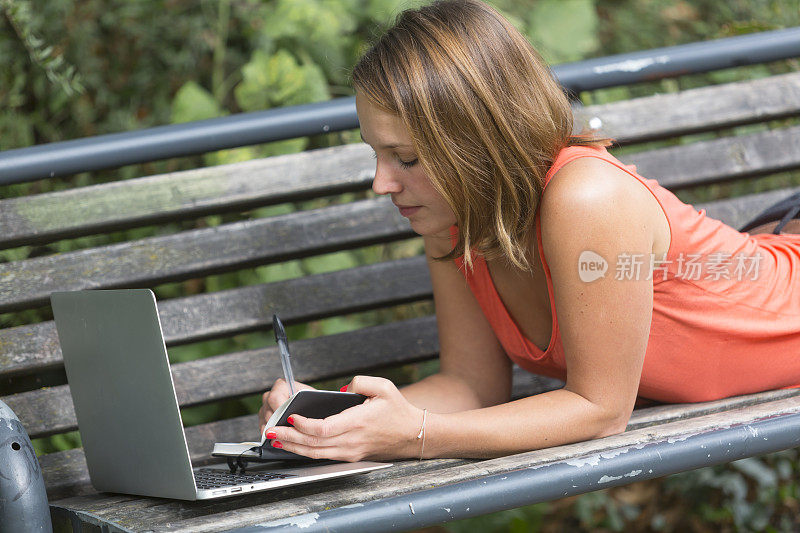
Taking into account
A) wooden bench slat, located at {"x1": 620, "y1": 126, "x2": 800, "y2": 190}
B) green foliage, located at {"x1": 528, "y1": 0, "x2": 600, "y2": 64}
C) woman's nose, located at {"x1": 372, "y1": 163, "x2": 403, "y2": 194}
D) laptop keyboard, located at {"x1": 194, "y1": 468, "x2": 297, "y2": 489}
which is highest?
green foliage, located at {"x1": 528, "y1": 0, "x2": 600, "y2": 64}

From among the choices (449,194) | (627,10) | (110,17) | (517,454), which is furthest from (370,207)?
(627,10)

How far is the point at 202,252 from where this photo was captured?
2178 millimetres

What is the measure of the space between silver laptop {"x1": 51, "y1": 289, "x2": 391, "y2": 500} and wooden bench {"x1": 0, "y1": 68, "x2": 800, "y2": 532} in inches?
2.2

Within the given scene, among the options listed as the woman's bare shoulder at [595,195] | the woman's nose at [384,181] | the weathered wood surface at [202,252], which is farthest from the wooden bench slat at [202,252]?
the woman's bare shoulder at [595,195]

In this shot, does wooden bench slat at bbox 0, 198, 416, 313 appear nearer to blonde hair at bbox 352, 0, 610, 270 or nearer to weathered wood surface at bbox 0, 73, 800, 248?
weathered wood surface at bbox 0, 73, 800, 248

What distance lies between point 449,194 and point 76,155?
34.7 inches

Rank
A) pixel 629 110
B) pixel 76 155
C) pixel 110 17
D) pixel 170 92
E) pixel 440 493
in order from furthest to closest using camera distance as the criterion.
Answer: pixel 170 92 < pixel 110 17 < pixel 629 110 < pixel 76 155 < pixel 440 493

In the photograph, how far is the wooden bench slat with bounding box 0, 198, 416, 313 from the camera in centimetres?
204

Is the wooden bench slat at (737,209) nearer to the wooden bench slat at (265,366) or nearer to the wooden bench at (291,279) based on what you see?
the wooden bench at (291,279)

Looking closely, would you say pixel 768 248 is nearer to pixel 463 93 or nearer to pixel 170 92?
pixel 463 93

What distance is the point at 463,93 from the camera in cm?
159

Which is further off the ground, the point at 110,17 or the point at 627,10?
the point at 110,17

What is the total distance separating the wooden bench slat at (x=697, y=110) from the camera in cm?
248

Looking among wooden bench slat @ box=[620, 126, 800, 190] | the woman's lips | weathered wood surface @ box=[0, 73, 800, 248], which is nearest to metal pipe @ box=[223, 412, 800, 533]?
the woman's lips
